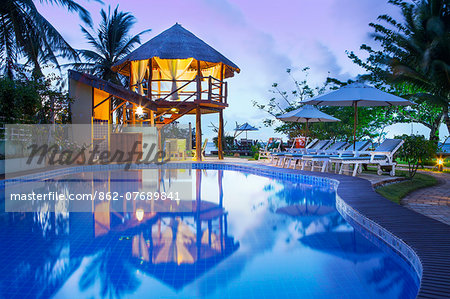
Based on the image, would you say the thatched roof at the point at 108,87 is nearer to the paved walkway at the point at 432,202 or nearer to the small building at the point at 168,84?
the small building at the point at 168,84

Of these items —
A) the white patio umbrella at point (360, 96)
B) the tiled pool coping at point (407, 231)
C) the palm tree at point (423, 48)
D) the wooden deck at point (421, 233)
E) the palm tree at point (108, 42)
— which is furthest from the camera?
the palm tree at point (108, 42)

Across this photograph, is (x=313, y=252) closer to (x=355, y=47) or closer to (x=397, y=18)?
(x=397, y=18)

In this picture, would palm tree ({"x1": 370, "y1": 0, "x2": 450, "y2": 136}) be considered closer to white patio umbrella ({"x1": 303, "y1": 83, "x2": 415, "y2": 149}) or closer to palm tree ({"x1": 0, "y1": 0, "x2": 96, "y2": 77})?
white patio umbrella ({"x1": 303, "y1": 83, "x2": 415, "y2": 149})

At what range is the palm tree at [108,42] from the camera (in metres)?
21.3

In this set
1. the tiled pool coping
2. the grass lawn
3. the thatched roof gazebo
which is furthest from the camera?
the thatched roof gazebo

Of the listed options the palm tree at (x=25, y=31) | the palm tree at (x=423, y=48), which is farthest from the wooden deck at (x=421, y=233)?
the palm tree at (x=25, y=31)

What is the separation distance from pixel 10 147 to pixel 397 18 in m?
17.4

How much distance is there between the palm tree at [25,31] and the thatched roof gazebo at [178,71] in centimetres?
305

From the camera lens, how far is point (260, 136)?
25.3 meters

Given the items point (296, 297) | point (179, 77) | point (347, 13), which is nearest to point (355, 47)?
point (347, 13)

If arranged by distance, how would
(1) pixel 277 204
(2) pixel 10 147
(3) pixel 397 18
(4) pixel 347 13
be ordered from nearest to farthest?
(1) pixel 277 204
(2) pixel 10 147
(3) pixel 397 18
(4) pixel 347 13

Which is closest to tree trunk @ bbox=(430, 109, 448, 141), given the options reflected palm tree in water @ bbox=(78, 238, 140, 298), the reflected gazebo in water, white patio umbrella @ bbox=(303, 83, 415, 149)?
white patio umbrella @ bbox=(303, 83, 415, 149)

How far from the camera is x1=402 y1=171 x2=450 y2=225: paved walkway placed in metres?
5.01

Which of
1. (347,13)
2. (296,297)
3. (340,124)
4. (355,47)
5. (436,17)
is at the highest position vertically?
(347,13)
